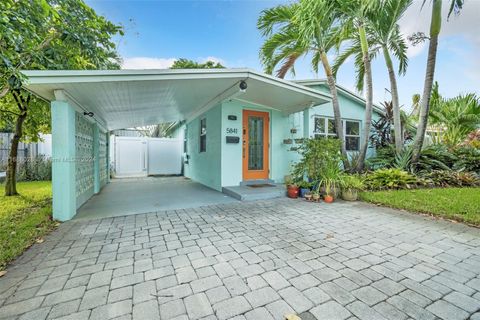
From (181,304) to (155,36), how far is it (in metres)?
9.58

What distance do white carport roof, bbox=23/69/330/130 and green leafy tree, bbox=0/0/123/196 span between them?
0.52 meters

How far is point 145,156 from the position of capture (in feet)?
38.9

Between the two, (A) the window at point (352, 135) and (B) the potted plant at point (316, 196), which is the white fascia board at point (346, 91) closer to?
(A) the window at point (352, 135)

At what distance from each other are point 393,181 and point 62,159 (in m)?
7.45

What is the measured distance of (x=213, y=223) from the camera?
361 cm

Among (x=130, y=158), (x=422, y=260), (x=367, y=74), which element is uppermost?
(x=367, y=74)

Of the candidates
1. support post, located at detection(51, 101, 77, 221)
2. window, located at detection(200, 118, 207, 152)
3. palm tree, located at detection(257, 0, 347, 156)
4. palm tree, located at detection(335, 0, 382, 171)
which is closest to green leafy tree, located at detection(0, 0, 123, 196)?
support post, located at detection(51, 101, 77, 221)

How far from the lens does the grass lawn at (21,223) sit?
2.62m

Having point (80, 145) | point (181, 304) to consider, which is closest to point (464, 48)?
point (181, 304)

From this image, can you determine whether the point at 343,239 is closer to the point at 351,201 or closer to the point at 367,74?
the point at 351,201

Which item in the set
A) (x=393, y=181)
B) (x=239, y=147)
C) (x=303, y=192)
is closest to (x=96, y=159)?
(x=239, y=147)

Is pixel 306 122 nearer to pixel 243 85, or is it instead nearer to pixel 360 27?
pixel 243 85

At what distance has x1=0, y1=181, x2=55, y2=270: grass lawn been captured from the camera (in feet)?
8.59

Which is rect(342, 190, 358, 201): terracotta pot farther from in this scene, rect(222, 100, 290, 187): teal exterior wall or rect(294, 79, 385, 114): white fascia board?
rect(294, 79, 385, 114): white fascia board
